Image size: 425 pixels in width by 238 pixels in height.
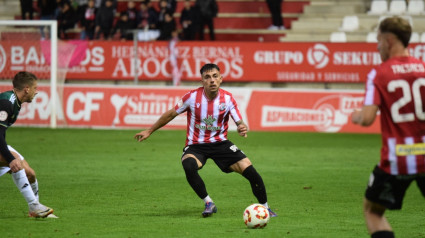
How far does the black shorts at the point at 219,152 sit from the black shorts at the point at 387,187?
344cm

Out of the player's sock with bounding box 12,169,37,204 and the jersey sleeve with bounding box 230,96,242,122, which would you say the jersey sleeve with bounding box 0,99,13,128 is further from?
the jersey sleeve with bounding box 230,96,242,122

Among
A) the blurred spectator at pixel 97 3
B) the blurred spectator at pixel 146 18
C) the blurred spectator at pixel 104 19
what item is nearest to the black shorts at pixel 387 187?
the blurred spectator at pixel 146 18

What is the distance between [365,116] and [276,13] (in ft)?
65.3

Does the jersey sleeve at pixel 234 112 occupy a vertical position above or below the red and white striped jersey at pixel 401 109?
below

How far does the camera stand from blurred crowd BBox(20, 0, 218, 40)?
24.7 meters

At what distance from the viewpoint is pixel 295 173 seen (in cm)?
1376

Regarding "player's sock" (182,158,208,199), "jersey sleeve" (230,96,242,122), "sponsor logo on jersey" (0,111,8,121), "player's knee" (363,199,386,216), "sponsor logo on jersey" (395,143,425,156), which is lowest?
"player's sock" (182,158,208,199)

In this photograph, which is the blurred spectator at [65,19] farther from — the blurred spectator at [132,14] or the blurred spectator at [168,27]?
the blurred spectator at [168,27]

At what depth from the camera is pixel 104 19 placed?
2528cm

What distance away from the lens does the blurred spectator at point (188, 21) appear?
24750 mm

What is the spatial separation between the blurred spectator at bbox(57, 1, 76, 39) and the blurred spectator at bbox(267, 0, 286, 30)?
653cm

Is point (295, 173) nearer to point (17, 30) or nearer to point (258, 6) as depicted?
point (17, 30)

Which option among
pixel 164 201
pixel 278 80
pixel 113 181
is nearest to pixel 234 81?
pixel 278 80

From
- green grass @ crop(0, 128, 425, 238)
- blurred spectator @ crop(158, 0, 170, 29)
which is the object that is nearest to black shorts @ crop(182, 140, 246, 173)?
green grass @ crop(0, 128, 425, 238)
